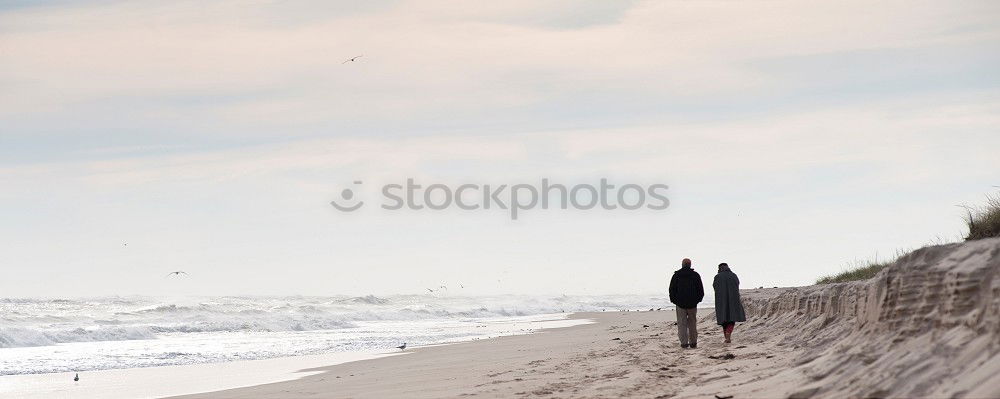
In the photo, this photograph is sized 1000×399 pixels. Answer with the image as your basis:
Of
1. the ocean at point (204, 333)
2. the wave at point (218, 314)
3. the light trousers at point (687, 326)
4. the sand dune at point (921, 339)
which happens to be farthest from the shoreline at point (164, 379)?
the wave at point (218, 314)

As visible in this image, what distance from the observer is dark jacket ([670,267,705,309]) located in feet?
50.3

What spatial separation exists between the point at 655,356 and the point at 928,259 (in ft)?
21.3

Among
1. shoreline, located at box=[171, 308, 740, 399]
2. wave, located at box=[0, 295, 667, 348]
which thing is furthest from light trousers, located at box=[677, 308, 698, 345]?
wave, located at box=[0, 295, 667, 348]

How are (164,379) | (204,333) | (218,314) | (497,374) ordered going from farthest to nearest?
(218,314)
(204,333)
(164,379)
(497,374)

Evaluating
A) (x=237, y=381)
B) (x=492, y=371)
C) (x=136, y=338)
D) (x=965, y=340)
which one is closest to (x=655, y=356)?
(x=492, y=371)

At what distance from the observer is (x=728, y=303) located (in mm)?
15383

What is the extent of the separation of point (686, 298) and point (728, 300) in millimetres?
639

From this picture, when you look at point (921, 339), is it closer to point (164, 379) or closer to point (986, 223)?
point (986, 223)

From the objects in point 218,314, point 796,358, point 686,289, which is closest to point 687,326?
point 686,289

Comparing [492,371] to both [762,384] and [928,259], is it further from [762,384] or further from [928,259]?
[928,259]

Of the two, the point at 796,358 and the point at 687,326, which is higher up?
the point at 687,326

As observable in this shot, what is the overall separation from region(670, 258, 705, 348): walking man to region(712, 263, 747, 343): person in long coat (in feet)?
0.96

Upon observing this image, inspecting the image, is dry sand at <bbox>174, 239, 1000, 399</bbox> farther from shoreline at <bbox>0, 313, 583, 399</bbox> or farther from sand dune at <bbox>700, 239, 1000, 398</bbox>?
shoreline at <bbox>0, 313, 583, 399</bbox>

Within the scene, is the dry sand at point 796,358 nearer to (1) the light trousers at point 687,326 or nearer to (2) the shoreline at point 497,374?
(2) the shoreline at point 497,374
